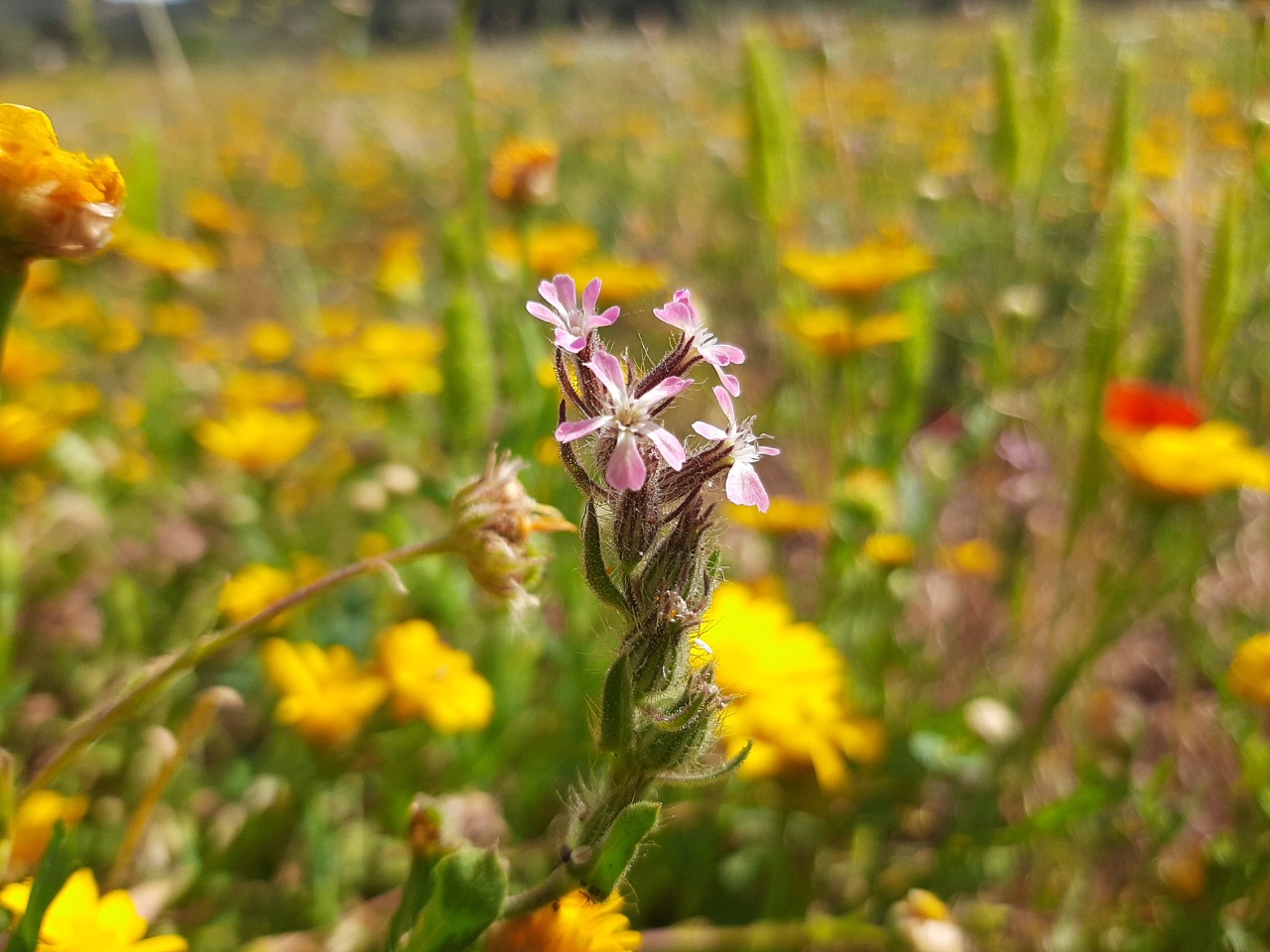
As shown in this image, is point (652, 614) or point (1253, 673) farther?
point (1253, 673)

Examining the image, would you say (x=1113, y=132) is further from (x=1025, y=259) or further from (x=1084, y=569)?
(x=1084, y=569)

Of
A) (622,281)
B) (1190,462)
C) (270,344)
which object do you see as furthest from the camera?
(270,344)

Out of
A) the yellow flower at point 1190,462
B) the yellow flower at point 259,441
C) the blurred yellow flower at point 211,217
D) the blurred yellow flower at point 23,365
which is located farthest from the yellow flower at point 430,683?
the blurred yellow flower at point 211,217

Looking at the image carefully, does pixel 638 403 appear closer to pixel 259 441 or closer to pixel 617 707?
pixel 617 707

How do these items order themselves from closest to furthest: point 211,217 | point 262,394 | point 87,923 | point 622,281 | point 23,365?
point 87,923 < point 622,281 < point 23,365 < point 262,394 < point 211,217

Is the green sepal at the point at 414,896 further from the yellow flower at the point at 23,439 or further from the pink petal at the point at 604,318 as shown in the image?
the yellow flower at the point at 23,439

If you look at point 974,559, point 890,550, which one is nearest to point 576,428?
point 890,550

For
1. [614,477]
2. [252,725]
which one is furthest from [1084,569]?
[252,725]

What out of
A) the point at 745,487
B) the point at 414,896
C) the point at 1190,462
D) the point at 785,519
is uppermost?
the point at 745,487
